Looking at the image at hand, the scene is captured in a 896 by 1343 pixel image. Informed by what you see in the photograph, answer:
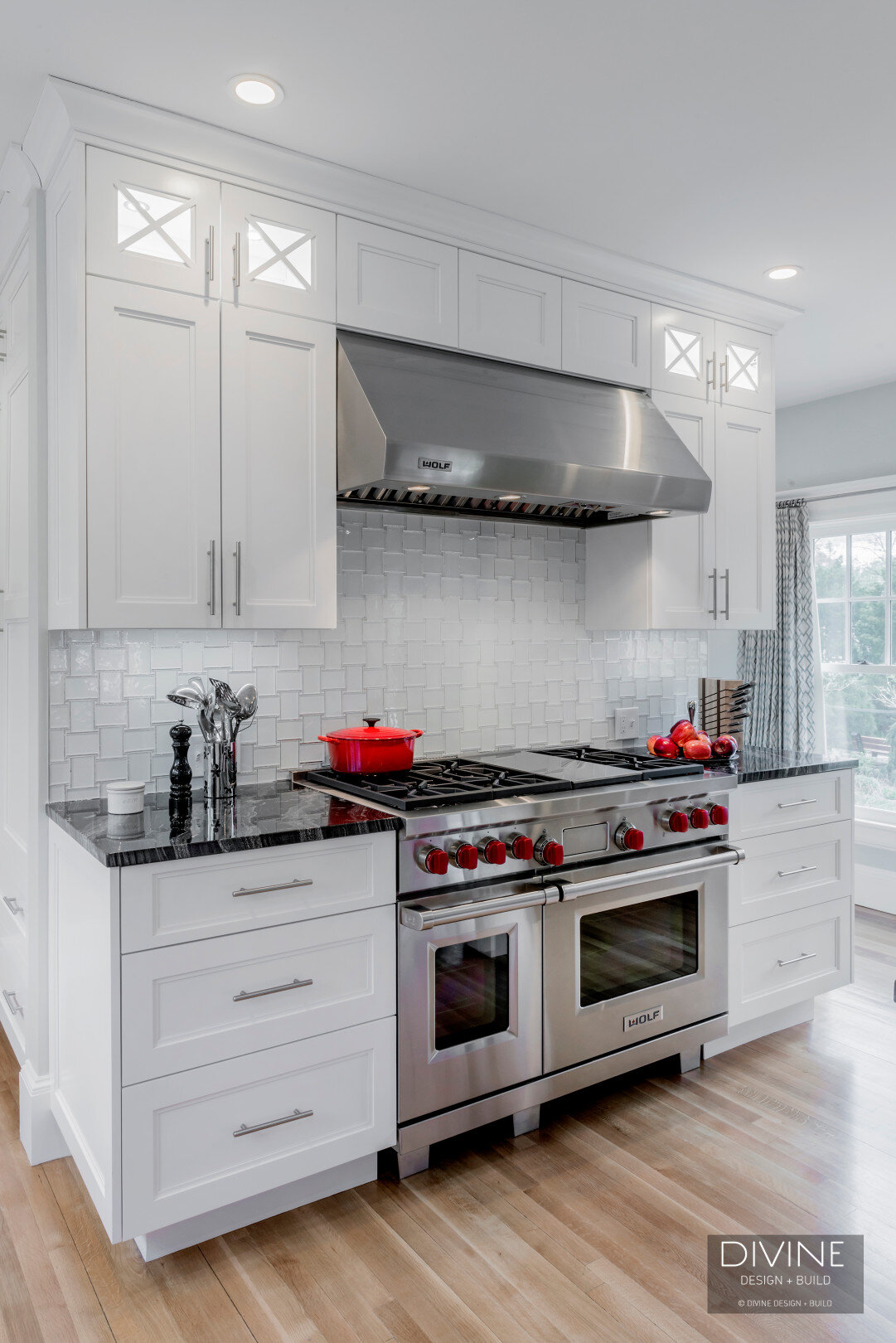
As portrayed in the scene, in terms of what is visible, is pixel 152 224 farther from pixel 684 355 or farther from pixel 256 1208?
pixel 256 1208

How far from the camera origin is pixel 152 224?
7.29 ft

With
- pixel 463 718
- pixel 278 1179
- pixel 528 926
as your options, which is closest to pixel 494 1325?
pixel 278 1179

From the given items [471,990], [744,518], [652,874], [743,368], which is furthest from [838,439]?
[471,990]

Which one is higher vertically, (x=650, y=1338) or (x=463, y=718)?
(x=463, y=718)

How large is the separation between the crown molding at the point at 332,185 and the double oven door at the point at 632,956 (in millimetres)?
1966

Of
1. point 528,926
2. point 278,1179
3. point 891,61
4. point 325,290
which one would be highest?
point 891,61

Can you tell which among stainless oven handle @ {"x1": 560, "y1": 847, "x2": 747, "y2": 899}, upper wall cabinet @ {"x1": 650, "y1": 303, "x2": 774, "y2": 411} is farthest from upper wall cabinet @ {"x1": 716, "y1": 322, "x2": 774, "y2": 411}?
stainless oven handle @ {"x1": 560, "y1": 847, "x2": 747, "y2": 899}

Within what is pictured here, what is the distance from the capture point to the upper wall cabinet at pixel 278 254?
2.35 meters

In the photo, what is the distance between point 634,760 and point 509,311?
152 cm

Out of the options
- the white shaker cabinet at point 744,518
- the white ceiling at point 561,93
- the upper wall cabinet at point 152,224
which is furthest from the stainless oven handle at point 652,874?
the white ceiling at point 561,93

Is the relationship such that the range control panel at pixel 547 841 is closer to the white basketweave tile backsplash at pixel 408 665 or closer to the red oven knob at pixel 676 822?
the red oven knob at pixel 676 822

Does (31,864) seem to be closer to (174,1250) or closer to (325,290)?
(174,1250)

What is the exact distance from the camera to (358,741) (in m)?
2.61

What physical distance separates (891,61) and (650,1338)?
2.78 m
